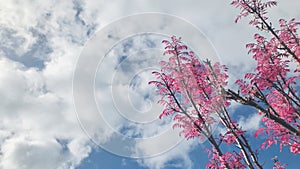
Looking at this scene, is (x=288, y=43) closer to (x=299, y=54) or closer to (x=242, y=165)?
(x=299, y=54)

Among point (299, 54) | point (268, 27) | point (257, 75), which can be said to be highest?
point (268, 27)

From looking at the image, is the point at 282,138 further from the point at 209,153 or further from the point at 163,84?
the point at 163,84

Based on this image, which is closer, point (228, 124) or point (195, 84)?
point (228, 124)

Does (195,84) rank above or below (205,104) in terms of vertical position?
above

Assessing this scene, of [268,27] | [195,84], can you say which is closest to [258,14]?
[268,27]

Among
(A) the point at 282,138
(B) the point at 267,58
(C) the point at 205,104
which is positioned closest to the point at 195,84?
(C) the point at 205,104

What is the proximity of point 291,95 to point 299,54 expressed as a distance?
53.9 inches

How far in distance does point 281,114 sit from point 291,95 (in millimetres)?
698

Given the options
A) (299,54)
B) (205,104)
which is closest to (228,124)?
(205,104)

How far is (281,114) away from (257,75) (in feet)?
4.67

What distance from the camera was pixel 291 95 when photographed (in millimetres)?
9664

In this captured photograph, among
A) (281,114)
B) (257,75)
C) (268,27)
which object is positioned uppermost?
(268,27)

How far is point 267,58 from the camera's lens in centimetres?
1012

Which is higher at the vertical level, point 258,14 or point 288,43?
point 258,14
